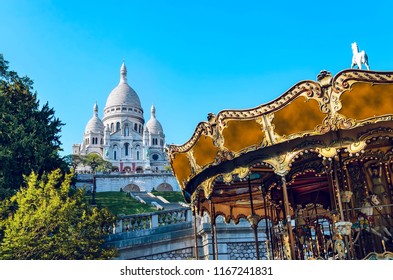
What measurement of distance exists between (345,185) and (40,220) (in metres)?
9.25

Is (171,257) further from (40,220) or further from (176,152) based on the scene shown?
(176,152)

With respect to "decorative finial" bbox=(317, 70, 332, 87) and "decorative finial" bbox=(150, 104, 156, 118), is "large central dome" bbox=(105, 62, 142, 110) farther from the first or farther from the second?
"decorative finial" bbox=(317, 70, 332, 87)

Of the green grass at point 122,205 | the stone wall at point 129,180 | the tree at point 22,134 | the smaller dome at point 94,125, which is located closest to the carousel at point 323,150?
the tree at point 22,134

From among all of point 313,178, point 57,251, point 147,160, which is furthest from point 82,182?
point 313,178

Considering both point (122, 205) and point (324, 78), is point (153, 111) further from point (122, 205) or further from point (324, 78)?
point (324, 78)

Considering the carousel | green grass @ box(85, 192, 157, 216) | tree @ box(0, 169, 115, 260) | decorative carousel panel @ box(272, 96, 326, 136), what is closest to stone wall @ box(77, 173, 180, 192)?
green grass @ box(85, 192, 157, 216)

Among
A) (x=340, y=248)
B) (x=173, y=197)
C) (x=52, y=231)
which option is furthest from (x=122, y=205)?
(x=340, y=248)

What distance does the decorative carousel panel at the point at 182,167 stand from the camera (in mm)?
9844

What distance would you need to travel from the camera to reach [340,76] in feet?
22.5

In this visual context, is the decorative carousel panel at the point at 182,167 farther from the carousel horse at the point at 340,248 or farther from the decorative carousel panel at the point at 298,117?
the carousel horse at the point at 340,248

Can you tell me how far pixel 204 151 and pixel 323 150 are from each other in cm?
254

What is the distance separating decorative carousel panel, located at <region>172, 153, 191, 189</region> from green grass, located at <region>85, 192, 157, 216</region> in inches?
573

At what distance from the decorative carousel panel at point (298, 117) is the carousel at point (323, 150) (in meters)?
0.02

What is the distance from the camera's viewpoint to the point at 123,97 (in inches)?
3164
